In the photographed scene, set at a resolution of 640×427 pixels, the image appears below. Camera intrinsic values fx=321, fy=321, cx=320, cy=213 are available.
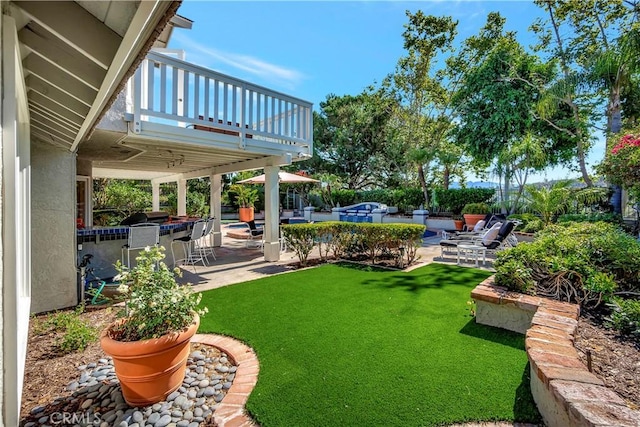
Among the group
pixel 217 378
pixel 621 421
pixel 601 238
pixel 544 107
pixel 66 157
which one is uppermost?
pixel 544 107

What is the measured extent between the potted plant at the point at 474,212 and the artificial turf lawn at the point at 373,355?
10232mm

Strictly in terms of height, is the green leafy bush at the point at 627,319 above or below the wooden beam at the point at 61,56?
below

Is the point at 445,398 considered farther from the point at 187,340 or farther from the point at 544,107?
the point at 544,107

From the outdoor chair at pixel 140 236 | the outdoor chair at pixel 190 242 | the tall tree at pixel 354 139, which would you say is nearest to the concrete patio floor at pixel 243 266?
the outdoor chair at pixel 190 242

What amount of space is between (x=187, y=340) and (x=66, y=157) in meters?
4.44

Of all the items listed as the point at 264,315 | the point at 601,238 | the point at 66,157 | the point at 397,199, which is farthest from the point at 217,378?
the point at 397,199

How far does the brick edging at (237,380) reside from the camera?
2.62 meters

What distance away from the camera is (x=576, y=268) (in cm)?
413

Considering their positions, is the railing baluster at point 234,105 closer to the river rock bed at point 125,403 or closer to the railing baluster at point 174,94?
the railing baluster at point 174,94

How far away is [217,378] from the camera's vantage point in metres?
3.29

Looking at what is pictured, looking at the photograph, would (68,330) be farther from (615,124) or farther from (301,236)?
(615,124)

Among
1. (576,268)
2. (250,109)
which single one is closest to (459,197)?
(250,109)

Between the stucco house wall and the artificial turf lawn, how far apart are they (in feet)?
7.66

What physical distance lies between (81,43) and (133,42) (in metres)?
0.48
